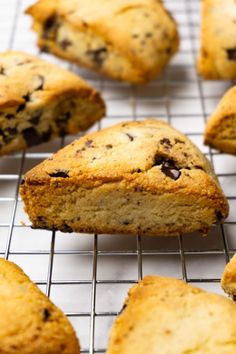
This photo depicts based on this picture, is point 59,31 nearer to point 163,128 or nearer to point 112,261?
point 163,128

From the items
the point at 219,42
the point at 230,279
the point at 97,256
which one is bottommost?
the point at 97,256

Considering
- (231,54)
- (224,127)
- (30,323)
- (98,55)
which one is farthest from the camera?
(98,55)

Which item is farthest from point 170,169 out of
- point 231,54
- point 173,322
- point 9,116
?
point 231,54

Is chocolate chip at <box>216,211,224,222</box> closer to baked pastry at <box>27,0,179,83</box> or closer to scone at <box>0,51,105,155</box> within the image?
scone at <box>0,51,105,155</box>

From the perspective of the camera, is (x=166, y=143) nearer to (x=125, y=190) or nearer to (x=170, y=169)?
(x=170, y=169)

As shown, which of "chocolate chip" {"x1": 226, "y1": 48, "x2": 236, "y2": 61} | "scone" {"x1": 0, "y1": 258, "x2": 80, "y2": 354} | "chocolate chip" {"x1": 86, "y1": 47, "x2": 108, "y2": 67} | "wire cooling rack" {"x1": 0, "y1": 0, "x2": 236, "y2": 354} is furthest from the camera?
"chocolate chip" {"x1": 86, "y1": 47, "x2": 108, "y2": 67}

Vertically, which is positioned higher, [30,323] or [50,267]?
[30,323]

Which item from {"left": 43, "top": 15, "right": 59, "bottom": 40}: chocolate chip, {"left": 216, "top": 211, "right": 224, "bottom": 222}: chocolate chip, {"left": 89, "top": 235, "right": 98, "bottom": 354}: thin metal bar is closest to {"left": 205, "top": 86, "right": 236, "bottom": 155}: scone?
{"left": 216, "top": 211, "right": 224, "bottom": 222}: chocolate chip
